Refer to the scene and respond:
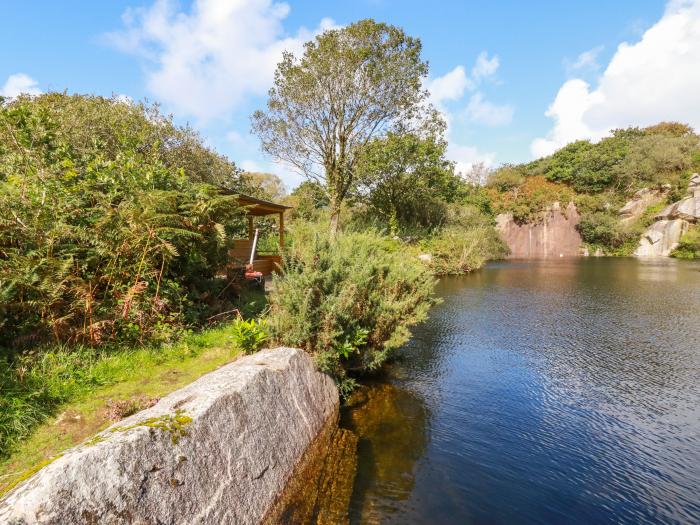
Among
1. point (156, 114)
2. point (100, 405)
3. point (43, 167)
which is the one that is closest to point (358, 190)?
point (156, 114)

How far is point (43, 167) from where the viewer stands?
5.93 m

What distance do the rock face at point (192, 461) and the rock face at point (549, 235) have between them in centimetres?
3967

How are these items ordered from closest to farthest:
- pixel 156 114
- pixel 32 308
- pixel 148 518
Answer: pixel 148 518 < pixel 32 308 < pixel 156 114

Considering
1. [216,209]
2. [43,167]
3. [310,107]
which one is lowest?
[216,209]

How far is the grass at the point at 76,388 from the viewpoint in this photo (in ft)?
11.2

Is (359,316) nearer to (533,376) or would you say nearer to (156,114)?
(533,376)

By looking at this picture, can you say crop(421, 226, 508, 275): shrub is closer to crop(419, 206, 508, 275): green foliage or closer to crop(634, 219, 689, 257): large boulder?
crop(419, 206, 508, 275): green foliage

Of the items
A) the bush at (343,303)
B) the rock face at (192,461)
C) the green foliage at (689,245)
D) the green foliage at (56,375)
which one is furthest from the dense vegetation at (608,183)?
the green foliage at (56,375)

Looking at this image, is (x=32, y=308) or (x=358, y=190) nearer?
(x=32, y=308)

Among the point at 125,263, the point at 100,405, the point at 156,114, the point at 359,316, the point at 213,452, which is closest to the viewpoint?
the point at 213,452

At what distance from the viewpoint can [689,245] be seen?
32.2 metres

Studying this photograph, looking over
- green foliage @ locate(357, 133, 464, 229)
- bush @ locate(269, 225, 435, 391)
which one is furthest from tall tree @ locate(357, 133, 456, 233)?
bush @ locate(269, 225, 435, 391)

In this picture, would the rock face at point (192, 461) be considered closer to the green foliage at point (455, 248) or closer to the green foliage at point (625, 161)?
the green foliage at point (455, 248)

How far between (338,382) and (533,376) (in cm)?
407
